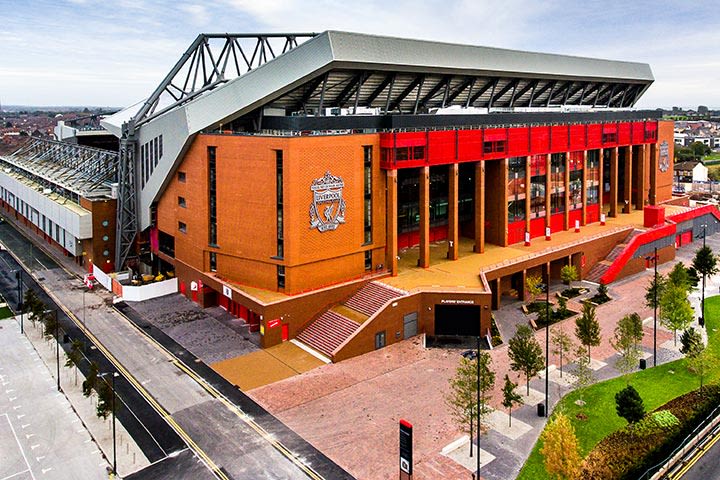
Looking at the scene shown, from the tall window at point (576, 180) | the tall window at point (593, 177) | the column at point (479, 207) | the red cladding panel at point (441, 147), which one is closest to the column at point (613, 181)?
the tall window at point (593, 177)

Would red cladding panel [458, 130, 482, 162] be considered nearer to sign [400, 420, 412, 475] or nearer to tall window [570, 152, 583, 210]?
tall window [570, 152, 583, 210]

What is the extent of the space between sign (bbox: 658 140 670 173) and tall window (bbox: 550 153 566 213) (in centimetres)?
2547

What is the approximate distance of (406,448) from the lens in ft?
89.7

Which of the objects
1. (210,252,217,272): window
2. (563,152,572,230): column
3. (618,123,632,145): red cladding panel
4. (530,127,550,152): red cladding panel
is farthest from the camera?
(618,123,632,145): red cladding panel

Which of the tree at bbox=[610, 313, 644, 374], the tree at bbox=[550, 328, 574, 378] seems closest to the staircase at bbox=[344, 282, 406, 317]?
the tree at bbox=[550, 328, 574, 378]

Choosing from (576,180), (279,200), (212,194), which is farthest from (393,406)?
(576,180)

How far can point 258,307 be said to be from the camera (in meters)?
46.4

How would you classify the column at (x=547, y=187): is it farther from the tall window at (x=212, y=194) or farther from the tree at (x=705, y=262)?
the tall window at (x=212, y=194)

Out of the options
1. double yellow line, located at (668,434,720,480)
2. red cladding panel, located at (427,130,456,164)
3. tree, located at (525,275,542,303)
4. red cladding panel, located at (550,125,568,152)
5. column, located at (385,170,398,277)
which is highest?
red cladding panel, located at (550,125,568,152)

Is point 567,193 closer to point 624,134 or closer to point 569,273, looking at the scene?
point 624,134

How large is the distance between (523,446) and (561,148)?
45.2 meters

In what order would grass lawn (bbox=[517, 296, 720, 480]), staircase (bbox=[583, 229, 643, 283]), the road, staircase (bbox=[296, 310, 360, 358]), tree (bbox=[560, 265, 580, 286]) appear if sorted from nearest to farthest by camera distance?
1. the road
2. grass lawn (bbox=[517, 296, 720, 480])
3. staircase (bbox=[296, 310, 360, 358])
4. tree (bbox=[560, 265, 580, 286])
5. staircase (bbox=[583, 229, 643, 283])

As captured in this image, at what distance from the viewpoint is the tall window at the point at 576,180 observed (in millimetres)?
72062

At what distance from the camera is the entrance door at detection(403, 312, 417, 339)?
4809 centimetres
